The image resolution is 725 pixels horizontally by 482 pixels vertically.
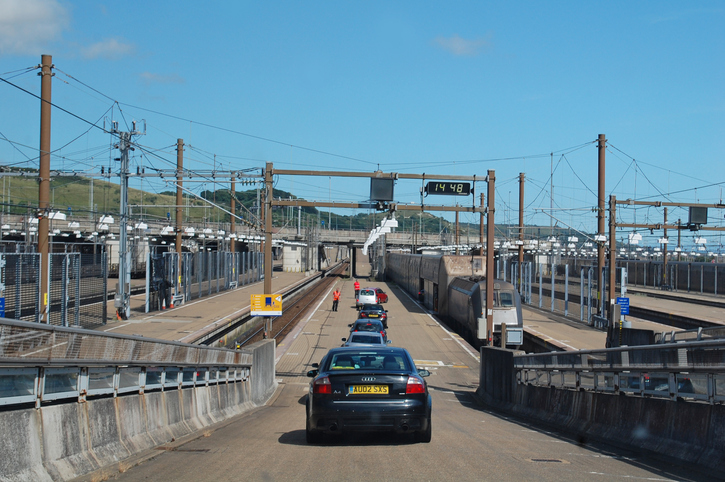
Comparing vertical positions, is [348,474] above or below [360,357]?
below

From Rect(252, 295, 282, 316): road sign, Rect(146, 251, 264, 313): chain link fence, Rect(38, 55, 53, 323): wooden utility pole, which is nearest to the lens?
Rect(38, 55, 53, 323): wooden utility pole

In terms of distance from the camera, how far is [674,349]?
8117 mm

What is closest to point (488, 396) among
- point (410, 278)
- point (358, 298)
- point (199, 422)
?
point (199, 422)

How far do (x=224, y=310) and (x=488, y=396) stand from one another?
76.7 ft

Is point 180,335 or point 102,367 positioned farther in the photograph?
point 180,335

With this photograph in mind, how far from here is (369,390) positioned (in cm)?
845

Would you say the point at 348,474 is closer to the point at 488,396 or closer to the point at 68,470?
the point at 68,470

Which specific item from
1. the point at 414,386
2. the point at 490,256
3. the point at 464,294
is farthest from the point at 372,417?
the point at 464,294

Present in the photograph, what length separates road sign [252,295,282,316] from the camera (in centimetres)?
2205

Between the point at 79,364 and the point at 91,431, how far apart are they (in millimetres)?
704

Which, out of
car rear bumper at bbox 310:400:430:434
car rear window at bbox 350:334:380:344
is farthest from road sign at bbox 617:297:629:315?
car rear bumper at bbox 310:400:430:434

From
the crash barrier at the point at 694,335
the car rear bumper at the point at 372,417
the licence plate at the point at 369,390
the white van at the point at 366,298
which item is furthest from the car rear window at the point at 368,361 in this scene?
the white van at the point at 366,298

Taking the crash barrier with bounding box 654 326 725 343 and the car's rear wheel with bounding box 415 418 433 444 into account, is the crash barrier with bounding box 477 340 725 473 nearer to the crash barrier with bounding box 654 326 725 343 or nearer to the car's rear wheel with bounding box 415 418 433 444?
the car's rear wheel with bounding box 415 418 433 444

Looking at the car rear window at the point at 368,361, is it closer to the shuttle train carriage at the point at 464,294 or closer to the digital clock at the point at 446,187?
the shuttle train carriage at the point at 464,294
